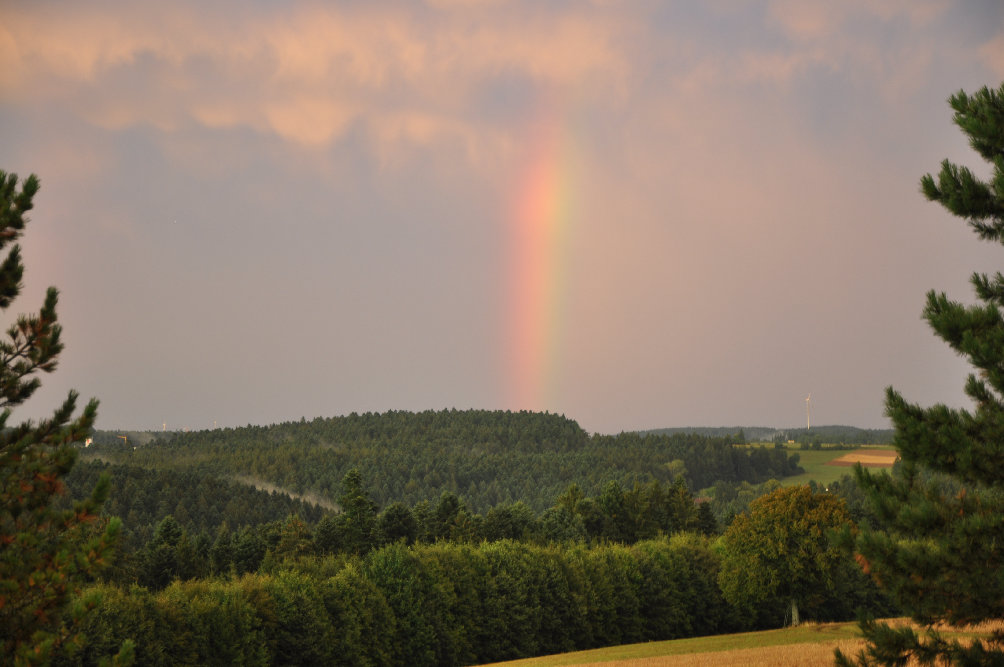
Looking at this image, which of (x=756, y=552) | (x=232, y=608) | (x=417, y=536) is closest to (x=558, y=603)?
(x=756, y=552)

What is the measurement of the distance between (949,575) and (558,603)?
7121 cm

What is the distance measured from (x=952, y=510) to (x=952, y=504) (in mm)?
357

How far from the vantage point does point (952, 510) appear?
1728cm

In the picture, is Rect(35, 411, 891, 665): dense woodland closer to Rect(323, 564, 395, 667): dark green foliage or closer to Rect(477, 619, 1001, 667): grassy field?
Rect(323, 564, 395, 667): dark green foliage

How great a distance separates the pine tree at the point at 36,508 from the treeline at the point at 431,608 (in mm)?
31604

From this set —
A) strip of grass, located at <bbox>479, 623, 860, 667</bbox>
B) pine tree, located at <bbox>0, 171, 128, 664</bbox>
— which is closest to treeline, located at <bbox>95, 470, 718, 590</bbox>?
strip of grass, located at <bbox>479, 623, 860, 667</bbox>

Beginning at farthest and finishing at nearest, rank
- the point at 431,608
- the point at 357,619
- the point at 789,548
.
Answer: the point at 789,548, the point at 431,608, the point at 357,619

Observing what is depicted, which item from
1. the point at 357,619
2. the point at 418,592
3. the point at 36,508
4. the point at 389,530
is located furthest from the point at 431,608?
the point at 36,508

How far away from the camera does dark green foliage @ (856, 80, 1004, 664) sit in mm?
16781

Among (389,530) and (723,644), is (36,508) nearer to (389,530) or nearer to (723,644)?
(723,644)

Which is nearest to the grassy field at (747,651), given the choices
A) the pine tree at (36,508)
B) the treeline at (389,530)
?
the pine tree at (36,508)

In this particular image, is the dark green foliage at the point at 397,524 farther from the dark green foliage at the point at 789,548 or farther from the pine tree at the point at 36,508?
the pine tree at the point at 36,508

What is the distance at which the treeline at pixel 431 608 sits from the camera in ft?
176

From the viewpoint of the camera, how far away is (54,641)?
14086 mm
